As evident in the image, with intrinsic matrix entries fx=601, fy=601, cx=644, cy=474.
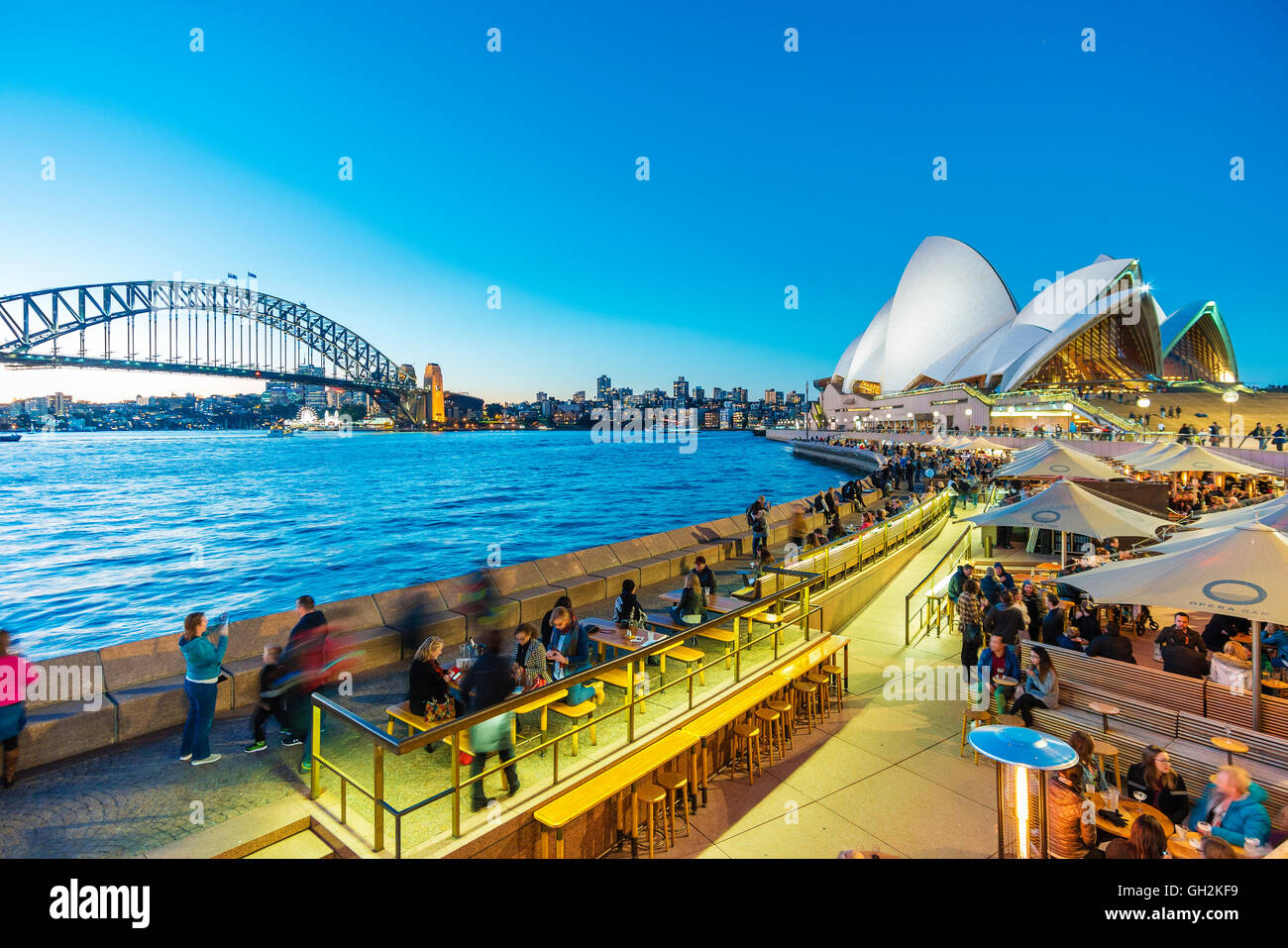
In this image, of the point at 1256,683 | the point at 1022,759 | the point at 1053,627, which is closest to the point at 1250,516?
the point at 1053,627

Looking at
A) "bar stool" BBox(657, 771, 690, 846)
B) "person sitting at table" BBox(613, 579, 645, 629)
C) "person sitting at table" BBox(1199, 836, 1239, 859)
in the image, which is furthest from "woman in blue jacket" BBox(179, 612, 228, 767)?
"person sitting at table" BBox(1199, 836, 1239, 859)

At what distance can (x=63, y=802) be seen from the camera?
13.9ft

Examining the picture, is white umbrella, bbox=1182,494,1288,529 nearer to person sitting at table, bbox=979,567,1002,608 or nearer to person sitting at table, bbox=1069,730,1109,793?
person sitting at table, bbox=979,567,1002,608

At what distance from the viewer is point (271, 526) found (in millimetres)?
33656

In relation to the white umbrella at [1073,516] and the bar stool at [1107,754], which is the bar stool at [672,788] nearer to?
the bar stool at [1107,754]

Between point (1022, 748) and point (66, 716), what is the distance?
689 centimetres

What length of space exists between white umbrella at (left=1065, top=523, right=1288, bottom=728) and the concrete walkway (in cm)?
219

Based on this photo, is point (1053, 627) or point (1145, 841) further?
point (1053, 627)

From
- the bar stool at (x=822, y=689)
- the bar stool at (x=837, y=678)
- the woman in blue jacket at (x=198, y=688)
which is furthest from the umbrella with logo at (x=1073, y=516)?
the woman in blue jacket at (x=198, y=688)

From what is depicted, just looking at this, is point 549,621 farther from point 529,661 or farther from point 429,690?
point 429,690

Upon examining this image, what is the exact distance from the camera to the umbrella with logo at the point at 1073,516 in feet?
29.3

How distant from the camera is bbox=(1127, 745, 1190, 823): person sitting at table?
4.36m
